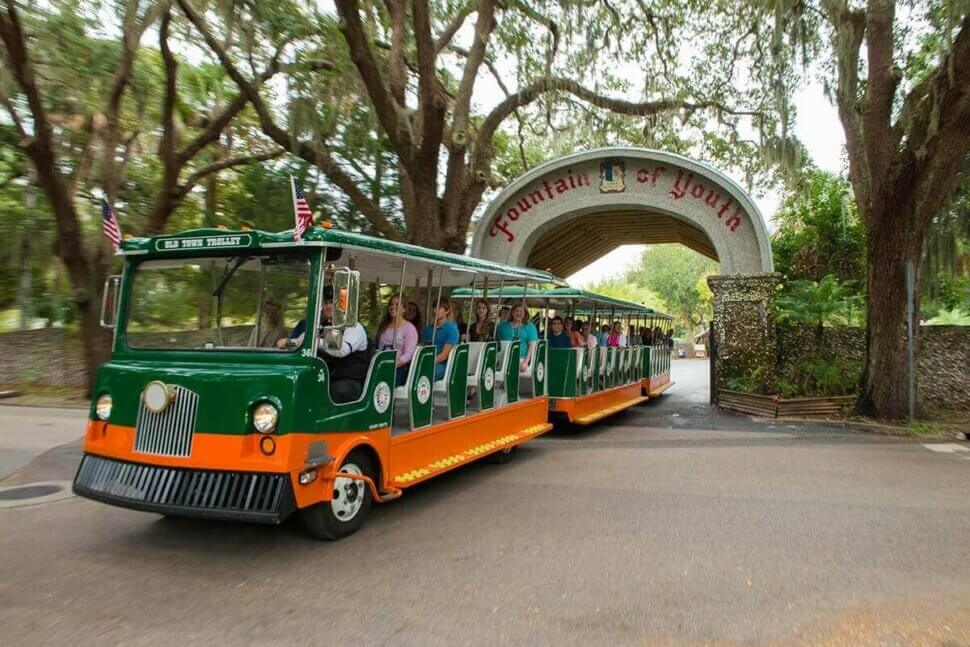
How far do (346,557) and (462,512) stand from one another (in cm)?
159

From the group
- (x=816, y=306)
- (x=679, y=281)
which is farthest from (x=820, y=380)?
(x=679, y=281)

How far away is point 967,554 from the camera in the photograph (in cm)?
519

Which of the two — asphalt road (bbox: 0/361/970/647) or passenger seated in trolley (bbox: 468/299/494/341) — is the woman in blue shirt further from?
asphalt road (bbox: 0/361/970/647)

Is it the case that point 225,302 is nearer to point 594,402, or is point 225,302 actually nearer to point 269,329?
point 269,329

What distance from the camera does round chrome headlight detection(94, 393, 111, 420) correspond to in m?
5.28

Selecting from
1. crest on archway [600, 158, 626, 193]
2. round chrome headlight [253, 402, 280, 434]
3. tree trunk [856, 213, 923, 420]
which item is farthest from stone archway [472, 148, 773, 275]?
round chrome headlight [253, 402, 280, 434]

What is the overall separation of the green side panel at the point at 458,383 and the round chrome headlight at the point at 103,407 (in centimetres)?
326

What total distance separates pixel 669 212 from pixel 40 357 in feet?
57.2

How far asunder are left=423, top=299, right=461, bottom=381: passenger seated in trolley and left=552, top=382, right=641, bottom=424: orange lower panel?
379 cm

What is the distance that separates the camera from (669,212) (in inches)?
618

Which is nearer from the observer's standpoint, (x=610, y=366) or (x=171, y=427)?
(x=171, y=427)

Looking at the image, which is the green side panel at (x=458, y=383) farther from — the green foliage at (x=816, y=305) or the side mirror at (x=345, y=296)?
the green foliage at (x=816, y=305)

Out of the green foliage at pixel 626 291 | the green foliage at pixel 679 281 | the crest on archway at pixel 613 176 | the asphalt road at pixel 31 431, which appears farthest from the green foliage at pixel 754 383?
the green foliage at pixel 679 281

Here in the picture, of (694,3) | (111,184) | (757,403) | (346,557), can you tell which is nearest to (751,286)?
(757,403)
